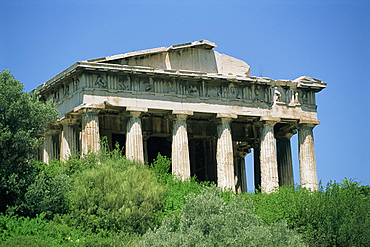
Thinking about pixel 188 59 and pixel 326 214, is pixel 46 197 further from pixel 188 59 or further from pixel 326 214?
pixel 188 59

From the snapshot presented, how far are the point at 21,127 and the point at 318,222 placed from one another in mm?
16006

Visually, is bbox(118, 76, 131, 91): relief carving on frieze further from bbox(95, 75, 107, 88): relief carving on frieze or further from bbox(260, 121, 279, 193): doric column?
bbox(260, 121, 279, 193): doric column

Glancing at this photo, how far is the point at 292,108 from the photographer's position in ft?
187

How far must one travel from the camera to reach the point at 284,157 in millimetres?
60031

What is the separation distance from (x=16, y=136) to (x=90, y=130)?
289 inches

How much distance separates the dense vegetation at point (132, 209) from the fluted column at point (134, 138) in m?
2.10

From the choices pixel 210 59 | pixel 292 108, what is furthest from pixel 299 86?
pixel 210 59

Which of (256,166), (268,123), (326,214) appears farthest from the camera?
(256,166)

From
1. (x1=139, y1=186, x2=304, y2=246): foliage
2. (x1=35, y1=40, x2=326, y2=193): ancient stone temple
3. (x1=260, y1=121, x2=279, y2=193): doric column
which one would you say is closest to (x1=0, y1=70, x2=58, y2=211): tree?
(x1=35, y1=40, x2=326, y2=193): ancient stone temple

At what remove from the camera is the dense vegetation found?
132ft

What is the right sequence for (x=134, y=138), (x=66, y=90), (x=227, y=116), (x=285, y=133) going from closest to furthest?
(x=134, y=138) < (x=66, y=90) < (x=227, y=116) < (x=285, y=133)

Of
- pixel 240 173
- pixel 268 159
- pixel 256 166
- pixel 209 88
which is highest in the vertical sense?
pixel 209 88

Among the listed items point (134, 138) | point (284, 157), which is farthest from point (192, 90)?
A: point (284, 157)

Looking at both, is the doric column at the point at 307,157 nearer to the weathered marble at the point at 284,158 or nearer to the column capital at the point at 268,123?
the column capital at the point at 268,123
